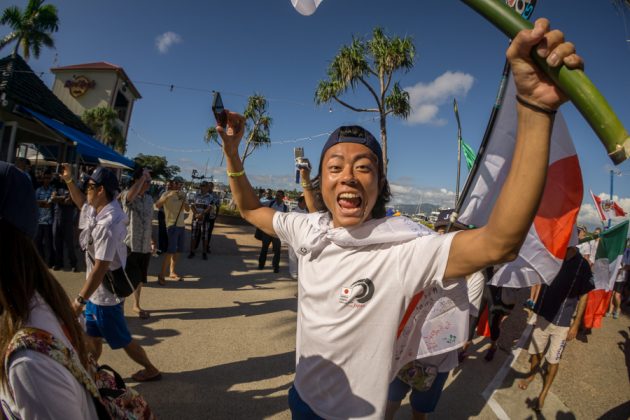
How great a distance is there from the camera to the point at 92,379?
1096mm

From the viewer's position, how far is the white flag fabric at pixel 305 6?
3.74ft

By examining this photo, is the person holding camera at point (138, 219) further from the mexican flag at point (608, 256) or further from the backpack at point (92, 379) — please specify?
the mexican flag at point (608, 256)

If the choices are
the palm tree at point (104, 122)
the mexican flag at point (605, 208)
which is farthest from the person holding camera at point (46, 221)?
the palm tree at point (104, 122)

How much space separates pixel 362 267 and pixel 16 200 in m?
1.29

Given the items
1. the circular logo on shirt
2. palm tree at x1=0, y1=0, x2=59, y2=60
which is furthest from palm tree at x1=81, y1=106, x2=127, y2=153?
the circular logo on shirt

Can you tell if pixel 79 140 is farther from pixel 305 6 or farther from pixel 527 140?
pixel 527 140

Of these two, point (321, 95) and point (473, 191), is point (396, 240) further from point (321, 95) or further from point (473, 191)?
point (321, 95)

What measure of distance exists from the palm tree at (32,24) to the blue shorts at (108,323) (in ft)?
77.9

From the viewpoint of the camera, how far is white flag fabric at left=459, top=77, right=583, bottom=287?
1685 millimetres

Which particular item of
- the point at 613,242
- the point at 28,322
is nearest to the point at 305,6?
the point at 28,322

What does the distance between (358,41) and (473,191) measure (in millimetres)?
11844

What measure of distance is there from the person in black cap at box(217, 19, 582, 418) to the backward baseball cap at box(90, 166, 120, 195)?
7.23 feet

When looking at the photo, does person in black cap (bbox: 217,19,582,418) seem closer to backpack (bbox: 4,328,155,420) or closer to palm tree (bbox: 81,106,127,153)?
backpack (bbox: 4,328,155,420)

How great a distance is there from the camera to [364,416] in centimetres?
135
